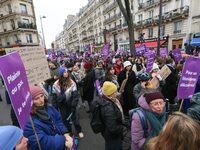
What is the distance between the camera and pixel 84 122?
4863mm

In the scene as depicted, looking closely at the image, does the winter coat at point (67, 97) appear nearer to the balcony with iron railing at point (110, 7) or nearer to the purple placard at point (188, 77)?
the purple placard at point (188, 77)

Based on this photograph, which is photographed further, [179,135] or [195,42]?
[195,42]

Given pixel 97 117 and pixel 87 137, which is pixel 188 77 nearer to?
pixel 97 117

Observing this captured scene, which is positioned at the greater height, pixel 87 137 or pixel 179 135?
pixel 179 135

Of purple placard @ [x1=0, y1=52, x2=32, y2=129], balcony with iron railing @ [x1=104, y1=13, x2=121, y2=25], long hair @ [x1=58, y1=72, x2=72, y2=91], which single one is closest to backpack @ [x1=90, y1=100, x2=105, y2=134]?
purple placard @ [x1=0, y1=52, x2=32, y2=129]

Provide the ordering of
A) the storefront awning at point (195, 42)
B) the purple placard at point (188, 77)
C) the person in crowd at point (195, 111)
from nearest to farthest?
1. the person in crowd at point (195, 111)
2. the purple placard at point (188, 77)
3. the storefront awning at point (195, 42)

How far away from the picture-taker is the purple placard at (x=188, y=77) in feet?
8.93

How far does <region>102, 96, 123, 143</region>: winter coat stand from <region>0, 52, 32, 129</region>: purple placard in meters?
1.12

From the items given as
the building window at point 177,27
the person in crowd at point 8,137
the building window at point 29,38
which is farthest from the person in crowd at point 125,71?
the building window at point 29,38

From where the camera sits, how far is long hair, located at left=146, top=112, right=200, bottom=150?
1.14m

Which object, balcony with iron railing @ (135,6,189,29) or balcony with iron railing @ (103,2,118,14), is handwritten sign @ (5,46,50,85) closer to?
balcony with iron railing @ (135,6,189,29)

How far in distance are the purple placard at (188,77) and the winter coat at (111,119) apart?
3.61 feet

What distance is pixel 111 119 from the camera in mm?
2449

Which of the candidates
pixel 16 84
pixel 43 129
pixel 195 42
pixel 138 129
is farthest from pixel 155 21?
pixel 16 84
